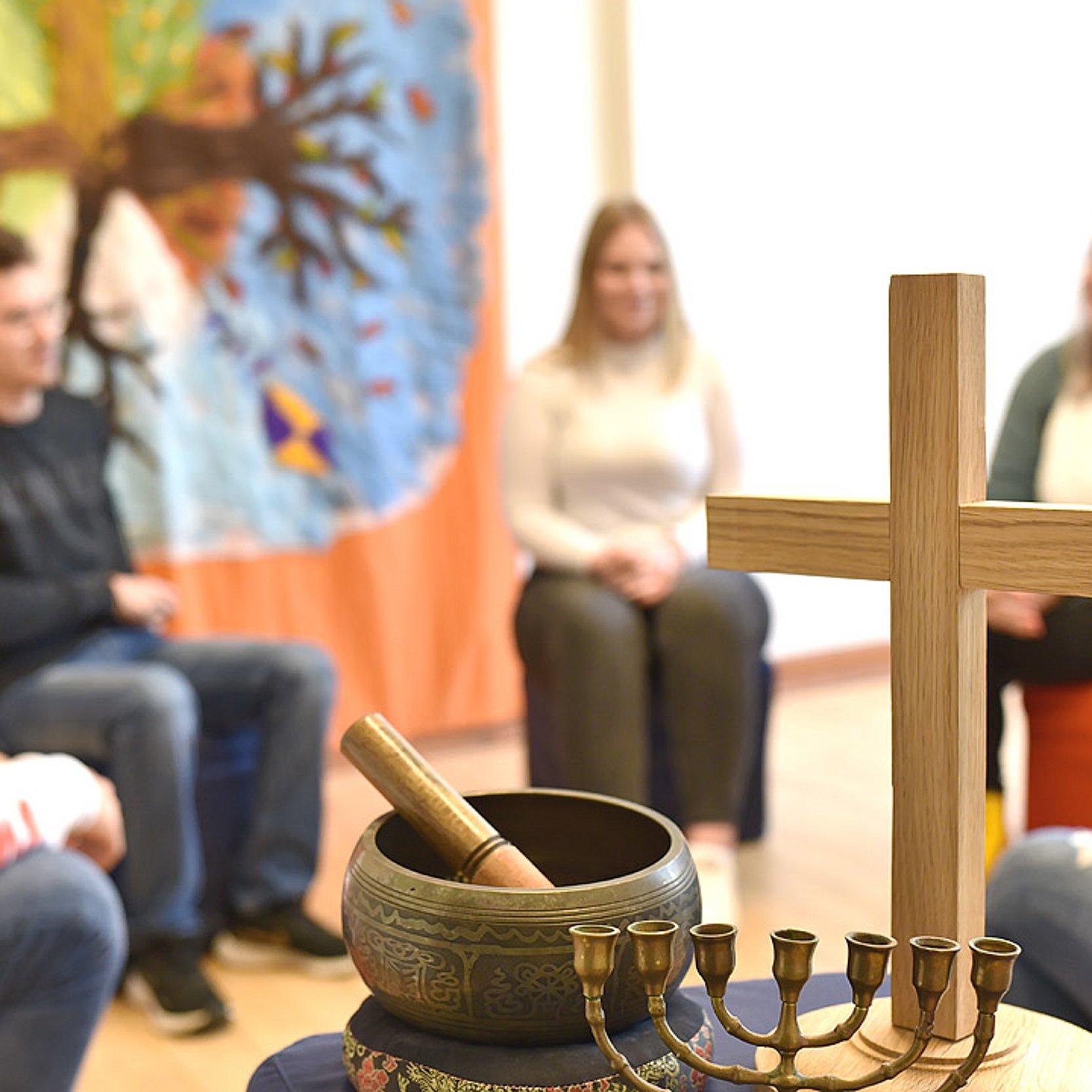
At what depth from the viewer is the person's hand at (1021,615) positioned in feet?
7.08

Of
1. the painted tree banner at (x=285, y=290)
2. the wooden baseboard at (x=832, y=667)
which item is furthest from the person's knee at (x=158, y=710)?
the wooden baseboard at (x=832, y=667)

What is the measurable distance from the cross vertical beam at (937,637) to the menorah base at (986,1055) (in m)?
0.02

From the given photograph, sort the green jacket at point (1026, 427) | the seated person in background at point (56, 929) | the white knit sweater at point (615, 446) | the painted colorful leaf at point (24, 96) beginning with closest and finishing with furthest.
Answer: the seated person in background at point (56, 929)
the green jacket at point (1026, 427)
the white knit sweater at point (615, 446)
the painted colorful leaf at point (24, 96)

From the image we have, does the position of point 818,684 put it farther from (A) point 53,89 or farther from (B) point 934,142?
(A) point 53,89

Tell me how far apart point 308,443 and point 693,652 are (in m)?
1.32

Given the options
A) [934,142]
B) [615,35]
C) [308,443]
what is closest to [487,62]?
[615,35]

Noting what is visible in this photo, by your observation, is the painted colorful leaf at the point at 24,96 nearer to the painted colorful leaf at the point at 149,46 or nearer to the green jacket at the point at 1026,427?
the painted colorful leaf at the point at 149,46

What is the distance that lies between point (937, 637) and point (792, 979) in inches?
8.6

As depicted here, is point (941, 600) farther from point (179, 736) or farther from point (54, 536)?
point (54, 536)

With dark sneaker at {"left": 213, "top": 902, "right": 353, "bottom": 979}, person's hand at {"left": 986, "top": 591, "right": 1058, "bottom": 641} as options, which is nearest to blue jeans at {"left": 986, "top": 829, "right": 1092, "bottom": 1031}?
person's hand at {"left": 986, "top": 591, "right": 1058, "bottom": 641}

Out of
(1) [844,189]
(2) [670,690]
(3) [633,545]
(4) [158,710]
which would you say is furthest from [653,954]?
(1) [844,189]

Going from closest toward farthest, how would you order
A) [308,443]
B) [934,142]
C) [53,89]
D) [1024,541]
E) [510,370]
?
[1024,541] → [53,89] → [308,443] → [510,370] → [934,142]

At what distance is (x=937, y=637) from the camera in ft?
2.70

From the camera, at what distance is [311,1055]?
921mm
